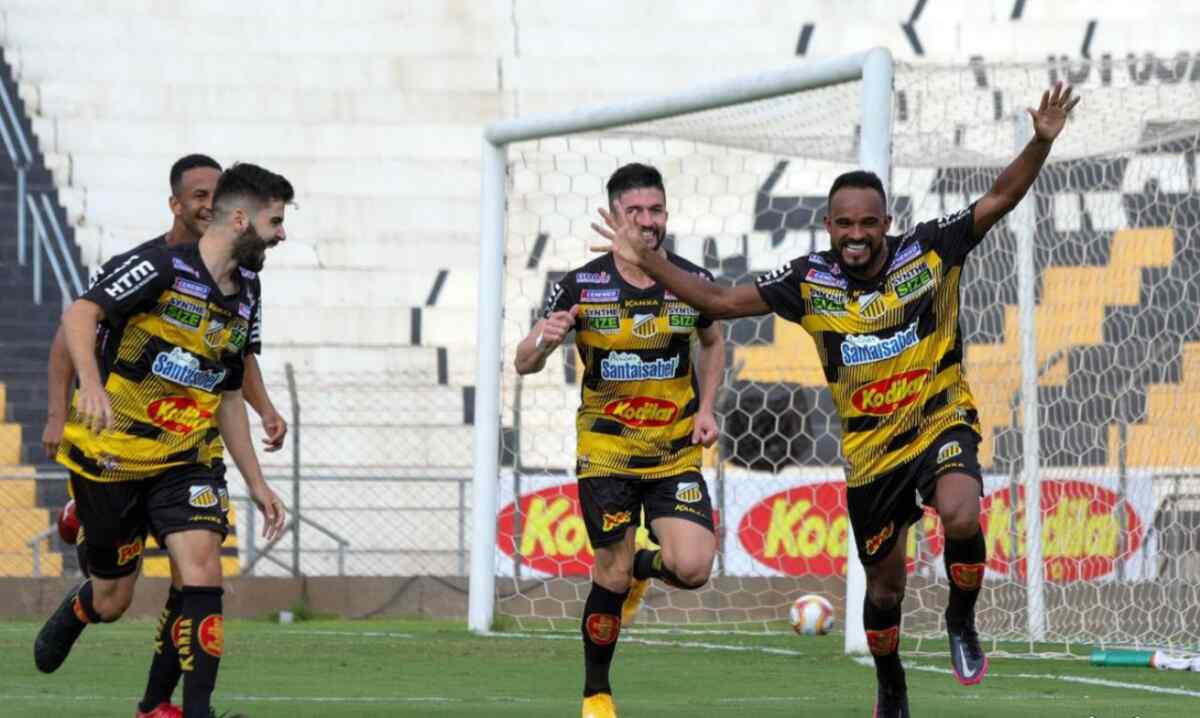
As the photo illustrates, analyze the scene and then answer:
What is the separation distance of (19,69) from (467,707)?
1415 centimetres

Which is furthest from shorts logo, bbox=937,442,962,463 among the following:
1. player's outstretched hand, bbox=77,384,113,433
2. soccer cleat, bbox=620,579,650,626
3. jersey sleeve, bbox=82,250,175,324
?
soccer cleat, bbox=620,579,650,626

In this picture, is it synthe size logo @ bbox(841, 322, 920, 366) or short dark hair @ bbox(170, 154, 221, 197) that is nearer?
synthe size logo @ bbox(841, 322, 920, 366)

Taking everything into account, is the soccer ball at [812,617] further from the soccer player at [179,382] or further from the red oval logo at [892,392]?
the soccer player at [179,382]

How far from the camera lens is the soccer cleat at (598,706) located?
670 cm

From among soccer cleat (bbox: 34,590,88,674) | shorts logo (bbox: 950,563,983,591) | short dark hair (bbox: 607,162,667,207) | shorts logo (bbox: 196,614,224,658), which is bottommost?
soccer cleat (bbox: 34,590,88,674)

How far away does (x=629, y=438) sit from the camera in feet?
24.6

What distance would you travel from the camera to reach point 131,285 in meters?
6.05

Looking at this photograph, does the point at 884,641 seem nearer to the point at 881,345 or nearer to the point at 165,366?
the point at 881,345

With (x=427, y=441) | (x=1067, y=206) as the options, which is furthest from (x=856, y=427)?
(x=427, y=441)

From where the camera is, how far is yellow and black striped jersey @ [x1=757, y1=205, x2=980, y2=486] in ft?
21.1

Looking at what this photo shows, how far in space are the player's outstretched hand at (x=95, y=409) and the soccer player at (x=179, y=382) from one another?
311mm

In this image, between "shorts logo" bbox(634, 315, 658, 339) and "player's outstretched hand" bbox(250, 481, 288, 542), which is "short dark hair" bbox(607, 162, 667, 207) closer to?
"shorts logo" bbox(634, 315, 658, 339)

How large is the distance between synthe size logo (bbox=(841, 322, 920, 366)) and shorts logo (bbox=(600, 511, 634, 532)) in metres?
1.39

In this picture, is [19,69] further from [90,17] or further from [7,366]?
[7,366]
